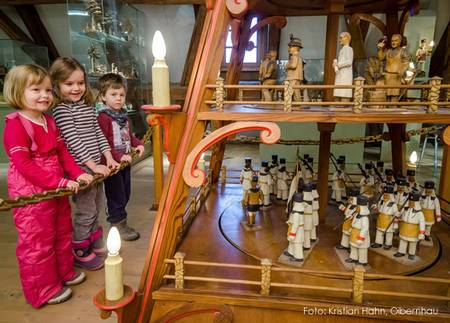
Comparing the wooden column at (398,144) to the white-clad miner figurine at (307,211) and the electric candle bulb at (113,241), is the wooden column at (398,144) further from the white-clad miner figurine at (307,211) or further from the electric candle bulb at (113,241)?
the electric candle bulb at (113,241)

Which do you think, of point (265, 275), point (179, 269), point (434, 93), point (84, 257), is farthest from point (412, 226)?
point (84, 257)

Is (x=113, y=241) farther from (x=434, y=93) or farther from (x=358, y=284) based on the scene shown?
(x=434, y=93)

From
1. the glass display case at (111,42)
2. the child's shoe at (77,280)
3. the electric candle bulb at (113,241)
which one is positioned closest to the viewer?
the electric candle bulb at (113,241)

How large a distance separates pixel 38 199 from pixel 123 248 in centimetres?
97

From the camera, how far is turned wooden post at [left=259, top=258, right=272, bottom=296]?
1.06m

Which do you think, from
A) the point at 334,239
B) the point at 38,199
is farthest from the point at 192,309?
the point at 334,239

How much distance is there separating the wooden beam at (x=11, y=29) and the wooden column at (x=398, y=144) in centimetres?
509

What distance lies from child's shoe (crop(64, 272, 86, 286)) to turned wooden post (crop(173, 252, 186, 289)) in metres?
0.72

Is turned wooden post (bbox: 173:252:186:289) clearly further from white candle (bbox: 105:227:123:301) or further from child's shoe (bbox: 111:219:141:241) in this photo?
child's shoe (bbox: 111:219:141:241)

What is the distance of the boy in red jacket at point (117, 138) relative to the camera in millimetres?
1742

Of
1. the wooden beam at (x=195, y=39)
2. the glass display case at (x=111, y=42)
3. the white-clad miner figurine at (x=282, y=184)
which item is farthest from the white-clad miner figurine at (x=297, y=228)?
the wooden beam at (x=195, y=39)

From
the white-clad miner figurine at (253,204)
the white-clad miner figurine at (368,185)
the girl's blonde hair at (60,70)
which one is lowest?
the white-clad miner figurine at (253,204)

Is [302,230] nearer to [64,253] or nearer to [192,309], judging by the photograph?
[192,309]

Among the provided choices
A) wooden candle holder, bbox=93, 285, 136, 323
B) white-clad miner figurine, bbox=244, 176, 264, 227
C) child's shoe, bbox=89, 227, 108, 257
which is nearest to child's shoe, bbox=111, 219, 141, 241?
child's shoe, bbox=89, 227, 108, 257
